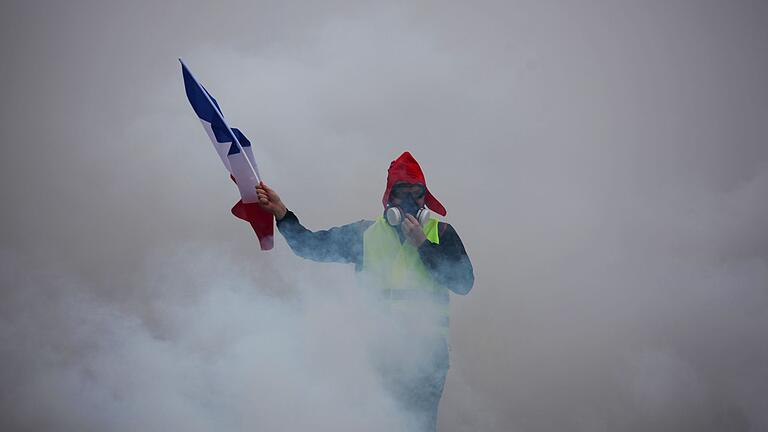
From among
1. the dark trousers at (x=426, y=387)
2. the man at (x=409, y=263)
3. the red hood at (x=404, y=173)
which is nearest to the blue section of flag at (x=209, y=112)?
the man at (x=409, y=263)

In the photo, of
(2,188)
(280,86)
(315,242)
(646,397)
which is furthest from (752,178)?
(2,188)

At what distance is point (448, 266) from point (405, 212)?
39 cm

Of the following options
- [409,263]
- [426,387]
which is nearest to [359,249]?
[409,263]

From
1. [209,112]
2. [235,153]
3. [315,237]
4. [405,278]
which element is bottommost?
[405,278]

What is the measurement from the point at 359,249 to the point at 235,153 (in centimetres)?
82

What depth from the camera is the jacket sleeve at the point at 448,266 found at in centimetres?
358

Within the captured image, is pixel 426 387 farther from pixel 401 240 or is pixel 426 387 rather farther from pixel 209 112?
pixel 209 112

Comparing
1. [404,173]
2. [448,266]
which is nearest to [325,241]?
[404,173]

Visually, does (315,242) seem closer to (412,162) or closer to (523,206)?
(412,162)

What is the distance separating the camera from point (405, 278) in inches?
144

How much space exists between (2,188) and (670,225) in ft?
19.4

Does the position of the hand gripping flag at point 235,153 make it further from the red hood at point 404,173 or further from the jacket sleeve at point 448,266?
the jacket sleeve at point 448,266

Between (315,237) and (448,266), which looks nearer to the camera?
(448,266)

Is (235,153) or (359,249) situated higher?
(235,153)
